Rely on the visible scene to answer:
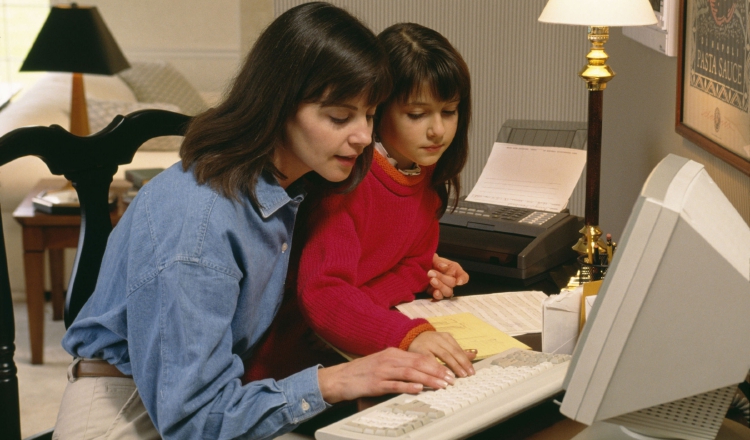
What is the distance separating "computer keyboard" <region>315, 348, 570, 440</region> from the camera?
2.98 ft

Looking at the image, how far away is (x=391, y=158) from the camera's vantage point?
1500 millimetres

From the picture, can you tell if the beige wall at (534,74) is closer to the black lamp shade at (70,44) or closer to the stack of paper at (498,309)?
the stack of paper at (498,309)

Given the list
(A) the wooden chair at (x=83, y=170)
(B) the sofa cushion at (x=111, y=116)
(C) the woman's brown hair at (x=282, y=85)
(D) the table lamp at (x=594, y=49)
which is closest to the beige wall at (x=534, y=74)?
(D) the table lamp at (x=594, y=49)

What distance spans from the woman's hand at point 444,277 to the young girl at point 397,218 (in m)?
0.02

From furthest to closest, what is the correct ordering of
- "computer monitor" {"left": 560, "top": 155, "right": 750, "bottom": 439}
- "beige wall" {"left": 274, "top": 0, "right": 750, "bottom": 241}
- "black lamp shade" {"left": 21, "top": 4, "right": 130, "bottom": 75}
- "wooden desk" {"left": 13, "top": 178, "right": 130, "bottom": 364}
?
1. "black lamp shade" {"left": 21, "top": 4, "right": 130, "bottom": 75}
2. "wooden desk" {"left": 13, "top": 178, "right": 130, "bottom": 364}
3. "beige wall" {"left": 274, "top": 0, "right": 750, "bottom": 241}
4. "computer monitor" {"left": 560, "top": 155, "right": 750, "bottom": 439}

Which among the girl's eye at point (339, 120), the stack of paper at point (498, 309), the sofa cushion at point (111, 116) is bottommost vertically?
the sofa cushion at point (111, 116)

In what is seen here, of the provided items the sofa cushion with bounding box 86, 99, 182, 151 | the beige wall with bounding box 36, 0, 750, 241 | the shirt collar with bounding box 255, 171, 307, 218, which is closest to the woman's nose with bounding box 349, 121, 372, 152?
the shirt collar with bounding box 255, 171, 307, 218

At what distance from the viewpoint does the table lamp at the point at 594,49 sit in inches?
58.4

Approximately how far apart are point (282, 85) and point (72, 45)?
242 cm

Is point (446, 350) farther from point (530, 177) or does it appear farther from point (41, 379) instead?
point (41, 379)

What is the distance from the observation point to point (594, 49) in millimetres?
1575

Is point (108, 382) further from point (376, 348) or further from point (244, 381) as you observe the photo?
point (376, 348)

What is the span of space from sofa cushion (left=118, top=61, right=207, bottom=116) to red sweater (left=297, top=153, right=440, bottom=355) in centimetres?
375

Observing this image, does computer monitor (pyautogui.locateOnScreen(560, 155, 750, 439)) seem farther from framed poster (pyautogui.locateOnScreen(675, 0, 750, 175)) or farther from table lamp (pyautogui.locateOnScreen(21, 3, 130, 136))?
table lamp (pyautogui.locateOnScreen(21, 3, 130, 136))
